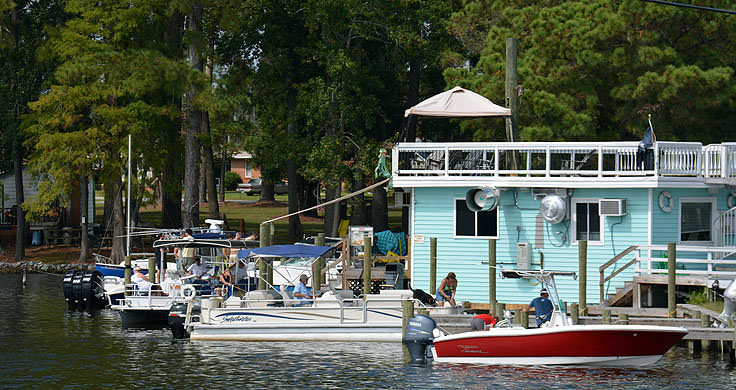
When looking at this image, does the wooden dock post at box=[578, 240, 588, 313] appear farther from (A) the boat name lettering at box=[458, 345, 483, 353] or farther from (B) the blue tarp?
(B) the blue tarp

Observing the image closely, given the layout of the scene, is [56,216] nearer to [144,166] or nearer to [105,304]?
[144,166]

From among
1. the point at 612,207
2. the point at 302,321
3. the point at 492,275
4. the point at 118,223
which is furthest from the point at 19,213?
Result: the point at 612,207

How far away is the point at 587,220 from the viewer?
3359 centimetres

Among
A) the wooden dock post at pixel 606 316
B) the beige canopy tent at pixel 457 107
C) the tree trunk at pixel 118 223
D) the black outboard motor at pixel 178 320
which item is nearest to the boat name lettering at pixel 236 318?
the black outboard motor at pixel 178 320

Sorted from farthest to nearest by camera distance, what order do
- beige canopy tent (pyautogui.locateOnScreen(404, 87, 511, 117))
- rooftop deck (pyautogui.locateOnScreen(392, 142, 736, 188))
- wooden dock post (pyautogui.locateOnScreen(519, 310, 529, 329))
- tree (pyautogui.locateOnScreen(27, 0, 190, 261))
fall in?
tree (pyautogui.locateOnScreen(27, 0, 190, 261)) < beige canopy tent (pyautogui.locateOnScreen(404, 87, 511, 117)) < rooftop deck (pyautogui.locateOnScreen(392, 142, 736, 188)) < wooden dock post (pyautogui.locateOnScreen(519, 310, 529, 329))

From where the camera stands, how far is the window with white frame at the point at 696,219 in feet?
109

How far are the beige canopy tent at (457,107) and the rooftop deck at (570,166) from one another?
1.25 m

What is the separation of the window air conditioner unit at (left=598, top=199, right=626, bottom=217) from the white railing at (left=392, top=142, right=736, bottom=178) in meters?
0.83

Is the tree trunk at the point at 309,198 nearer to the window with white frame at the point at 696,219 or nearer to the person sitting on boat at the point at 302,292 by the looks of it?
the person sitting on boat at the point at 302,292

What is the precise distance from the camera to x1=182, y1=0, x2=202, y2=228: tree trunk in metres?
54.1

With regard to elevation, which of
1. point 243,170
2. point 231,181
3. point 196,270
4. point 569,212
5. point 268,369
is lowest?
point 268,369

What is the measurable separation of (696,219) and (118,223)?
3095 cm

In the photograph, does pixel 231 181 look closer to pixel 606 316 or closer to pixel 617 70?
pixel 617 70

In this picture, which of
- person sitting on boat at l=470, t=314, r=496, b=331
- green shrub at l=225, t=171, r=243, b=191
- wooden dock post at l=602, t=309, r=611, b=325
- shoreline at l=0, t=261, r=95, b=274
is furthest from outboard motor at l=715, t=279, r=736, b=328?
green shrub at l=225, t=171, r=243, b=191
